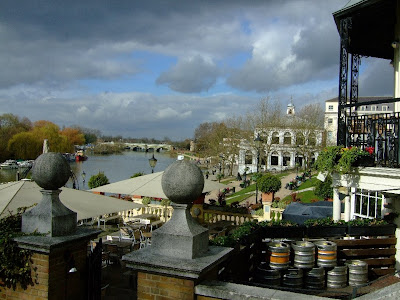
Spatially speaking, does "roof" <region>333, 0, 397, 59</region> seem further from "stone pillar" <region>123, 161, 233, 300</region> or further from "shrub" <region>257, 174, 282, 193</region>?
"shrub" <region>257, 174, 282, 193</region>

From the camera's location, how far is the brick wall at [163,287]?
3.34 metres

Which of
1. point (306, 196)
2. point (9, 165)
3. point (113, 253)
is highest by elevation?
point (113, 253)

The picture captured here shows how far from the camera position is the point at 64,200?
29.5ft

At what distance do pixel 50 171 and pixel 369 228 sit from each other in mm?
6275

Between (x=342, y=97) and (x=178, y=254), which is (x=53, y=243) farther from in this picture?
(x=342, y=97)

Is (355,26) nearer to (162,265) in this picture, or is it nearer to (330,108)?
(162,265)

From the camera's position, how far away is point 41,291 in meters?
4.43

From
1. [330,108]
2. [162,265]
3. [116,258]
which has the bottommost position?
[116,258]

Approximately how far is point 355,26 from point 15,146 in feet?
261

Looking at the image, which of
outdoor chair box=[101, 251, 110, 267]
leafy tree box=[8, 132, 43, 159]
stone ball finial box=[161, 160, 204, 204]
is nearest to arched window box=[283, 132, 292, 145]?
outdoor chair box=[101, 251, 110, 267]

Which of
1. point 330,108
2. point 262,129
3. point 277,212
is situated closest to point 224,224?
point 277,212

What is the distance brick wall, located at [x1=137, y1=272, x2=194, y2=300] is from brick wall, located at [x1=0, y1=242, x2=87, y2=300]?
4.93 ft

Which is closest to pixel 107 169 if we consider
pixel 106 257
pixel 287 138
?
pixel 287 138

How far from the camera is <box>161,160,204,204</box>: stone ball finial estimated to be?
3559 millimetres
